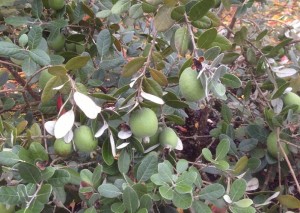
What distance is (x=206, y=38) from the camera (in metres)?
1.00

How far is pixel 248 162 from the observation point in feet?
3.97

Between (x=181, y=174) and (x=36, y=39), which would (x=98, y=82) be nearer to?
(x=36, y=39)

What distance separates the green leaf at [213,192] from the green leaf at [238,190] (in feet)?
0.18

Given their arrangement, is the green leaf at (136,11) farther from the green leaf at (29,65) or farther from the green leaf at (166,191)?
the green leaf at (166,191)

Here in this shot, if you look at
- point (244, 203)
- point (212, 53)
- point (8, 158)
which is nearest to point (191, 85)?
point (212, 53)

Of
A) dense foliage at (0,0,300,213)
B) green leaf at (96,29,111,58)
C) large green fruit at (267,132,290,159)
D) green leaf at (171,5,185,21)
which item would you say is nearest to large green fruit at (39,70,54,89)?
dense foliage at (0,0,300,213)

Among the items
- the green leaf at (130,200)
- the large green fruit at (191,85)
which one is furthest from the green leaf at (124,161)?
the large green fruit at (191,85)

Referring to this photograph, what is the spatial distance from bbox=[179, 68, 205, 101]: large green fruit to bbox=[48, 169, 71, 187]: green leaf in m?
0.30

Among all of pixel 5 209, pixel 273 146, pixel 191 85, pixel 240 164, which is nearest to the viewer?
pixel 191 85

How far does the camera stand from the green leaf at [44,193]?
929 millimetres

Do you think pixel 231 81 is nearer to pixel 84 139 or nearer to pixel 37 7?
pixel 84 139

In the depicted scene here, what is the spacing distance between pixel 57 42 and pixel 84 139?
44 centimetres

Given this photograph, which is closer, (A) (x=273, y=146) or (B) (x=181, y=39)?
(B) (x=181, y=39)

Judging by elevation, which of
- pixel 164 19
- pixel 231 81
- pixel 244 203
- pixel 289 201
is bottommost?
pixel 289 201
